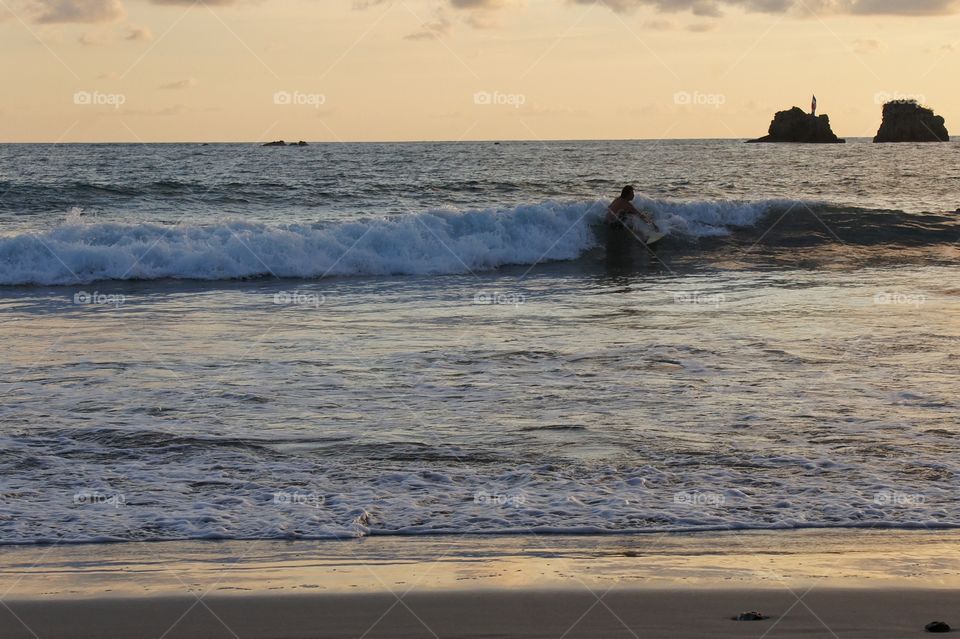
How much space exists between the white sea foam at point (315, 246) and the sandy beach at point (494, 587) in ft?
48.1

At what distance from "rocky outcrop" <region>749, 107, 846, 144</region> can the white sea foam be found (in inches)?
3750

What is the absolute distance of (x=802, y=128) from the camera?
114812mm

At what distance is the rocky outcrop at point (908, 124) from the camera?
4518 inches

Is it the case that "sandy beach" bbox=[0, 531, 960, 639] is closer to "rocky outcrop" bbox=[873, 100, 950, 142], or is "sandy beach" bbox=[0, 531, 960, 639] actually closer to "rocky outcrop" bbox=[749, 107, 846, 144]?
"rocky outcrop" bbox=[749, 107, 846, 144]

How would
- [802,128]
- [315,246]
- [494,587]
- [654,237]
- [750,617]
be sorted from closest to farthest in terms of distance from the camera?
[750,617], [494,587], [315,246], [654,237], [802,128]

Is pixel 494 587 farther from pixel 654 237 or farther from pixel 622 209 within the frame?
pixel 654 237

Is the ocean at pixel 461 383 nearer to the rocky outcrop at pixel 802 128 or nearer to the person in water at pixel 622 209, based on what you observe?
the person in water at pixel 622 209

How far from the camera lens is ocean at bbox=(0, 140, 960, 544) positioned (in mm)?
5906

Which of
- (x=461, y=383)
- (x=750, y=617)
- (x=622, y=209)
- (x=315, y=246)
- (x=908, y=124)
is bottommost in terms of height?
(x=750, y=617)

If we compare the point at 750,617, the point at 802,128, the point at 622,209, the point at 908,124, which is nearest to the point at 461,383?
the point at 750,617

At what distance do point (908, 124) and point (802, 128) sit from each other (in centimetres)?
1232

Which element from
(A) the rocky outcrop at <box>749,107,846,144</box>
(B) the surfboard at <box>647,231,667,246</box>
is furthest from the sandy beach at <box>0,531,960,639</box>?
(A) the rocky outcrop at <box>749,107,846,144</box>

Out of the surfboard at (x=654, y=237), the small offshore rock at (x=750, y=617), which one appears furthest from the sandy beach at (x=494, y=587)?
the surfboard at (x=654, y=237)

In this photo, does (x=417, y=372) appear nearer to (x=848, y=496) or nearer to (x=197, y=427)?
(x=197, y=427)
